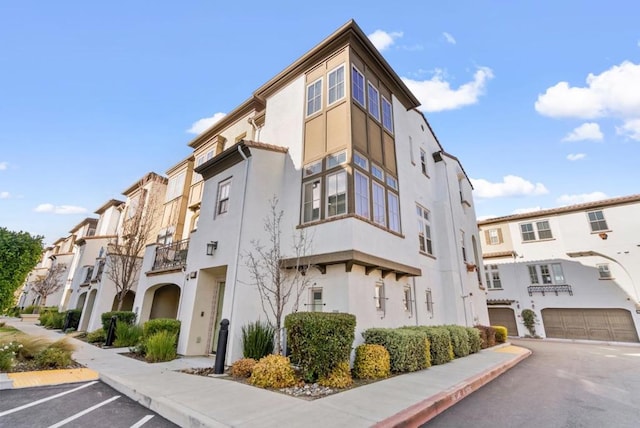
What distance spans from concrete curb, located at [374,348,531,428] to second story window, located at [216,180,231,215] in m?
8.80

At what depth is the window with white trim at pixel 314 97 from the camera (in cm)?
1096

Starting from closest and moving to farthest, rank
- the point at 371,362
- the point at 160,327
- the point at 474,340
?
the point at 371,362 < the point at 160,327 < the point at 474,340

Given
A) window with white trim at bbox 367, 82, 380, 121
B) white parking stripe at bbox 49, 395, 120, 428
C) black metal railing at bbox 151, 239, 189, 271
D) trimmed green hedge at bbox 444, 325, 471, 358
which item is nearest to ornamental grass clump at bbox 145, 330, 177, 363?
white parking stripe at bbox 49, 395, 120, 428

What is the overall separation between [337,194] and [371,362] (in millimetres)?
4989

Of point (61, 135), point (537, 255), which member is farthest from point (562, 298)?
point (61, 135)

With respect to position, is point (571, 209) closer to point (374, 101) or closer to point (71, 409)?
point (374, 101)

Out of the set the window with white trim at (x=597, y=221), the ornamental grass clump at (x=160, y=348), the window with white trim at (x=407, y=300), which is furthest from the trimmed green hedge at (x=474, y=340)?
the window with white trim at (x=597, y=221)

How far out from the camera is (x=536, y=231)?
24672mm

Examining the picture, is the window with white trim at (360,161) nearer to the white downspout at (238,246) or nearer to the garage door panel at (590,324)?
the white downspout at (238,246)

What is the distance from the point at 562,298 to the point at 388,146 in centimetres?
2188

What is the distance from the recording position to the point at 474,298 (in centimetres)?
1647

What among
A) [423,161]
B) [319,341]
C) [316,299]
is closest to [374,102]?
[423,161]

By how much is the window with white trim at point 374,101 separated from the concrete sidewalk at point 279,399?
9.31 meters

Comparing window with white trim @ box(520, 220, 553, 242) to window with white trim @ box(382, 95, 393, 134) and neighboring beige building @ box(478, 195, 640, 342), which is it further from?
window with white trim @ box(382, 95, 393, 134)
